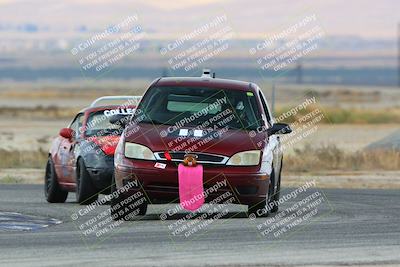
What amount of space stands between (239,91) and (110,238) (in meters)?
4.28

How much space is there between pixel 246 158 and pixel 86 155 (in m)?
3.47

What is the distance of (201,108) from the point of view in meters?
17.0

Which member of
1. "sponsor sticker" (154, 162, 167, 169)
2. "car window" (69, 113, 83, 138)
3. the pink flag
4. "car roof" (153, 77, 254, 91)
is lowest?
"car window" (69, 113, 83, 138)

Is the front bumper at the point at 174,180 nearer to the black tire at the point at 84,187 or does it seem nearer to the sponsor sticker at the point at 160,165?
the sponsor sticker at the point at 160,165

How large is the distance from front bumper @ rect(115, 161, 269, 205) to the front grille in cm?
7

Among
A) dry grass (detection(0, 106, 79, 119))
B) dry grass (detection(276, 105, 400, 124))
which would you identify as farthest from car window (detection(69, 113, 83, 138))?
dry grass (detection(0, 106, 79, 119))

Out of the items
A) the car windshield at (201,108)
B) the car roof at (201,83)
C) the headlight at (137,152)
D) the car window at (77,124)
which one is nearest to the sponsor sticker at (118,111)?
the car window at (77,124)

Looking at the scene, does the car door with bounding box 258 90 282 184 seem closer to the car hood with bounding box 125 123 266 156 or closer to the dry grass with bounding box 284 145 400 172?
the car hood with bounding box 125 123 266 156

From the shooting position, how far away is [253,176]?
15.8 meters

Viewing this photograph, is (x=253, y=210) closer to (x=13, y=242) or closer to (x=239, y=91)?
(x=239, y=91)

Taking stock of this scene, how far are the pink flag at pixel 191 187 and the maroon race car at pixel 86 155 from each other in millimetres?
2529

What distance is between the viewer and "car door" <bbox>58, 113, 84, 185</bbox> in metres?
19.5

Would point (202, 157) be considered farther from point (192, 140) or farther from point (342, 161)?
point (342, 161)

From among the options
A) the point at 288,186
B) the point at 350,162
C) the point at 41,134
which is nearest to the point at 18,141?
the point at 41,134
